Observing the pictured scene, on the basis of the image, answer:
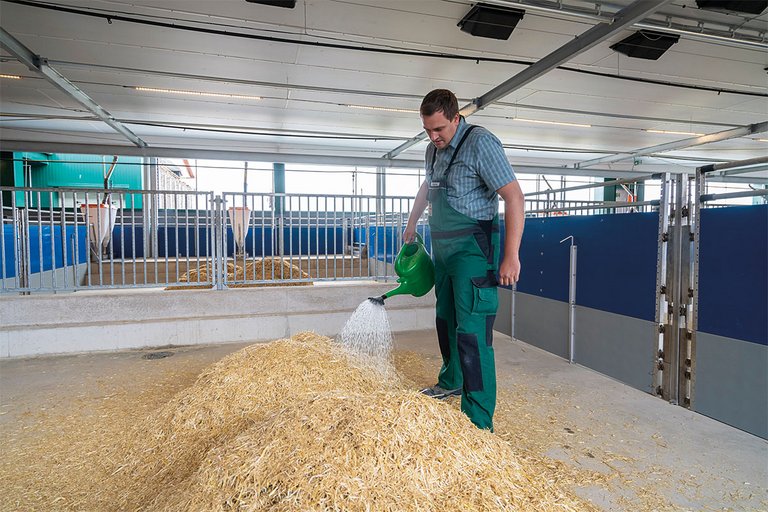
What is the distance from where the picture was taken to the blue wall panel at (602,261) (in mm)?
3159

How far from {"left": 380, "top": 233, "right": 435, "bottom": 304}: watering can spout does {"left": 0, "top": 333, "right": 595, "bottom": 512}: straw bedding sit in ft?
3.27

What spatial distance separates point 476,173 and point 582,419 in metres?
1.61

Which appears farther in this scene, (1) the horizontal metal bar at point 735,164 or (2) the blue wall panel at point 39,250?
(2) the blue wall panel at point 39,250

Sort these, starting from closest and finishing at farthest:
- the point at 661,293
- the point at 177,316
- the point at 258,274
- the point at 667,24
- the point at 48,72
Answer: the point at 661,293
the point at 177,316
the point at 667,24
the point at 258,274
the point at 48,72

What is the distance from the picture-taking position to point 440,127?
230cm

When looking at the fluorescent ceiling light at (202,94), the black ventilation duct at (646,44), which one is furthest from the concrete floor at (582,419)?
the fluorescent ceiling light at (202,94)

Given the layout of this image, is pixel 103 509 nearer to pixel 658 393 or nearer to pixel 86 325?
pixel 86 325

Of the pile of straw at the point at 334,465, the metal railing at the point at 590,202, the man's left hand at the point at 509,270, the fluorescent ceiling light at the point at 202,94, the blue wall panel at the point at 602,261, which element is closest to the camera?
the pile of straw at the point at 334,465

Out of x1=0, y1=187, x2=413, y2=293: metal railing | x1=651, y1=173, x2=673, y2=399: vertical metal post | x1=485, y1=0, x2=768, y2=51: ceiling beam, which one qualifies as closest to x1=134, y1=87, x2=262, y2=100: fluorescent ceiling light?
x1=0, y1=187, x2=413, y2=293: metal railing

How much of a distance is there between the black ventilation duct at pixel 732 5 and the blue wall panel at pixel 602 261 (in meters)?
2.53

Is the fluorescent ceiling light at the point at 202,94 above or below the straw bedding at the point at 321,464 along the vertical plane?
above

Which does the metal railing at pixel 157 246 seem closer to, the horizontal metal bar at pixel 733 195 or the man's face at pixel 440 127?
the man's face at pixel 440 127

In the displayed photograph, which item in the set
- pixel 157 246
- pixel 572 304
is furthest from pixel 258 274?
pixel 572 304

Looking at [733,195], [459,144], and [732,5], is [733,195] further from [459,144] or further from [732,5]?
[732,5]
